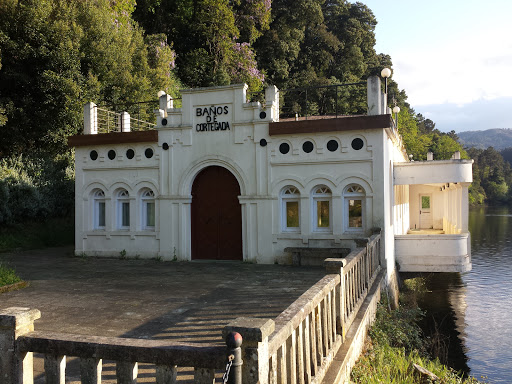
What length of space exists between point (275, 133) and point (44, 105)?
505 inches

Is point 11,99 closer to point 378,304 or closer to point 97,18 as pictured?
point 97,18

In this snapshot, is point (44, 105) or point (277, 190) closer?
point (277, 190)

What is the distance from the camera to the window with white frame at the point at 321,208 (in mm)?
12938

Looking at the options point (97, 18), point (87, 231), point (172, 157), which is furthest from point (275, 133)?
point (97, 18)

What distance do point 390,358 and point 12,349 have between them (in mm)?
5586

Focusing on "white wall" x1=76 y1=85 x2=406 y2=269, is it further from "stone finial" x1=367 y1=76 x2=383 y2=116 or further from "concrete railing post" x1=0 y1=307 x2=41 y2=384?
"concrete railing post" x1=0 y1=307 x2=41 y2=384

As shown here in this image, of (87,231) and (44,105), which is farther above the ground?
(44,105)

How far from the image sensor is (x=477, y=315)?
1553 cm

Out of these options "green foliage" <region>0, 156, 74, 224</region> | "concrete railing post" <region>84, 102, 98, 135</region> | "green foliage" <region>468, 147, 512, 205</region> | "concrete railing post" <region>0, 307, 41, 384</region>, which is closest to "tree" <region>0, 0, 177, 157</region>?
"green foliage" <region>0, 156, 74, 224</region>

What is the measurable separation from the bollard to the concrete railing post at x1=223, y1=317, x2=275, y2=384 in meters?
0.12

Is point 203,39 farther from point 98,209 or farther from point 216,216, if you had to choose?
point 216,216

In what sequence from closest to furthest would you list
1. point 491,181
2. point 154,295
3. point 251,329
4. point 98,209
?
point 251,329, point 154,295, point 98,209, point 491,181

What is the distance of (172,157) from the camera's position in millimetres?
13992

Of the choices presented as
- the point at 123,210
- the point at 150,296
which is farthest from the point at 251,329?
the point at 123,210
